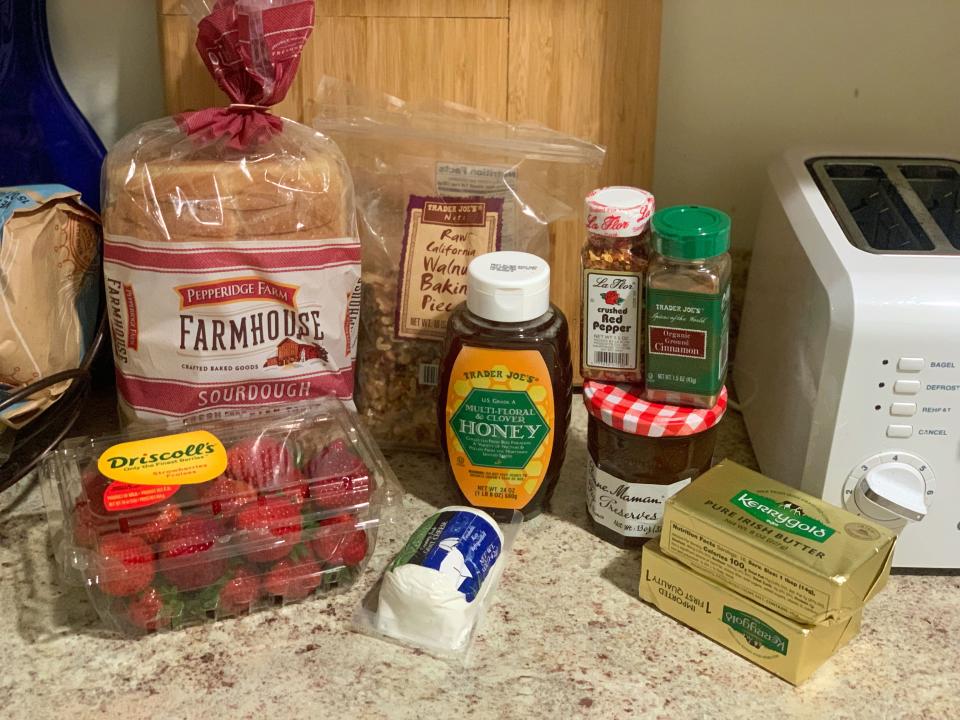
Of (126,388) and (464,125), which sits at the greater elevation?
(464,125)

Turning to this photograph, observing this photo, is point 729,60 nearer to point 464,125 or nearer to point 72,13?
point 464,125

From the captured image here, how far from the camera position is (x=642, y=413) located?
82cm

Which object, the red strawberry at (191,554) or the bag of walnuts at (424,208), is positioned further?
the bag of walnuts at (424,208)

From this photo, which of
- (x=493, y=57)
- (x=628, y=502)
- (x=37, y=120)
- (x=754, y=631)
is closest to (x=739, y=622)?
(x=754, y=631)

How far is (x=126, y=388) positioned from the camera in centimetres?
91

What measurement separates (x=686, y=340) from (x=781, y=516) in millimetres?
156

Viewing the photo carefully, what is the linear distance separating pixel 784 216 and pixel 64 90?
0.75 metres

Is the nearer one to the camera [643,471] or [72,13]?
[643,471]

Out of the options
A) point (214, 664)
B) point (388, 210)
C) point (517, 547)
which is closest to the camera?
point (214, 664)

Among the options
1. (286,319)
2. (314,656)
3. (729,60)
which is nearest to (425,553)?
(314,656)

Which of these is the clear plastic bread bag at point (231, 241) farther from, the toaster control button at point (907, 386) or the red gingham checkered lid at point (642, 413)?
the toaster control button at point (907, 386)

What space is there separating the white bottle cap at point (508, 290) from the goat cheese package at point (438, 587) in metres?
0.18

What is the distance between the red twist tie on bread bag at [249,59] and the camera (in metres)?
0.85

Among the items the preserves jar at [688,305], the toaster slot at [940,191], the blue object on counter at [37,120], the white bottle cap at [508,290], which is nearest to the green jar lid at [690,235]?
the preserves jar at [688,305]
